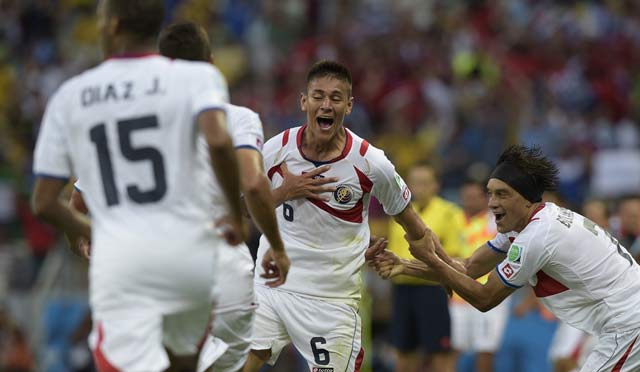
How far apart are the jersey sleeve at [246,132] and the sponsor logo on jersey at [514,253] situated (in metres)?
1.85

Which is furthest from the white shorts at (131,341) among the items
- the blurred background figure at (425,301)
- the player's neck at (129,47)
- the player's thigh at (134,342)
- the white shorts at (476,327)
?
the white shorts at (476,327)

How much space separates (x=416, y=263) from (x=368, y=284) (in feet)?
27.1

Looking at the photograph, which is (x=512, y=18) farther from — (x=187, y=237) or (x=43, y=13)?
(x=187, y=237)

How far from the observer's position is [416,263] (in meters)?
7.61

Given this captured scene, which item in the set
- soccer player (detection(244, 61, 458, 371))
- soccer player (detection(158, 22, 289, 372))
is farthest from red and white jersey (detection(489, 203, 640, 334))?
soccer player (detection(158, 22, 289, 372))

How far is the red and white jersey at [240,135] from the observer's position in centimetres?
626

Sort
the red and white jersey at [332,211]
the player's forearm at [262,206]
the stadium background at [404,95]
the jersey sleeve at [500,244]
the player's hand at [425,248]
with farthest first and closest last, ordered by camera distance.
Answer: the stadium background at [404,95], the red and white jersey at [332,211], the jersey sleeve at [500,244], the player's hand at [425,248], the player's forearm at [262,206]

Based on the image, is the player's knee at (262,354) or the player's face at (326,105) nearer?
the player's face at (326,105)

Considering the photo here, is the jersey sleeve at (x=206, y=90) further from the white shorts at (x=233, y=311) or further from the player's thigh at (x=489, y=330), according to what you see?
the player's thigh at (x=489, y=330)

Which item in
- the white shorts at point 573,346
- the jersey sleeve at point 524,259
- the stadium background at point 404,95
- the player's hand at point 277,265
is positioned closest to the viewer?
the player's hand at point 277,265

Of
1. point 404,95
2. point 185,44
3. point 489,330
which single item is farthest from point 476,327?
point 185,44

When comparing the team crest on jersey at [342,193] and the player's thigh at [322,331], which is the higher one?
the team crest on jersey at [342,193]

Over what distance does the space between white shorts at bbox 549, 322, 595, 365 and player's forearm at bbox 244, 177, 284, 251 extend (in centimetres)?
697

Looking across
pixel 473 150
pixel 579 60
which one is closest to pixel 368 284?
pixel 473 150
